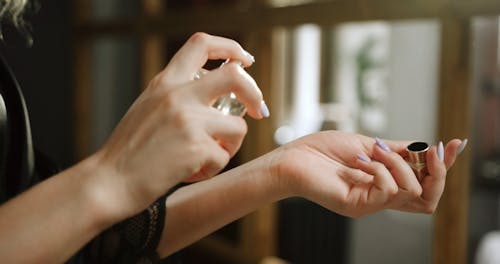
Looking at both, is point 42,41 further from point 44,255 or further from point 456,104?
point 44,255

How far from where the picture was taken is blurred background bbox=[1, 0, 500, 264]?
132 cm

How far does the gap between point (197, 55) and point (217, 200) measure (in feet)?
0.88

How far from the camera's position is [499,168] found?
2.10 metres

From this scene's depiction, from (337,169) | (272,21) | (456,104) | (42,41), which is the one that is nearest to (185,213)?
(337,169)

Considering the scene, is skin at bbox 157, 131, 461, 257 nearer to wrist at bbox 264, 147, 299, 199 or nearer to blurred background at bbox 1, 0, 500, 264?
wrist at bbox 264, 147, 299, 199

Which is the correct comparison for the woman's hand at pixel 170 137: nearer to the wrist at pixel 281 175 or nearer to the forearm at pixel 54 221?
the forearm at pixel 54 221

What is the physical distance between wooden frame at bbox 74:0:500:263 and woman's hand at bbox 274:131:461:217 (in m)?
0.71

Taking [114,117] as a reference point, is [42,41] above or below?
above

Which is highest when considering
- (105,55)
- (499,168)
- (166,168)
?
(166,168)

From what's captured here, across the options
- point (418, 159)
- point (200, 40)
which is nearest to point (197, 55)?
point (200, 40)

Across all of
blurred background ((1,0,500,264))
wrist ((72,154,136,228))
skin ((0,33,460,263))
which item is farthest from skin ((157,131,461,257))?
blurred background ((1,0,500,264))

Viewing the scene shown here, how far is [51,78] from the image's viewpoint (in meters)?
2.98

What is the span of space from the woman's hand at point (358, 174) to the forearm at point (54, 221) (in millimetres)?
241

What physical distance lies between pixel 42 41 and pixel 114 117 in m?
0.56
